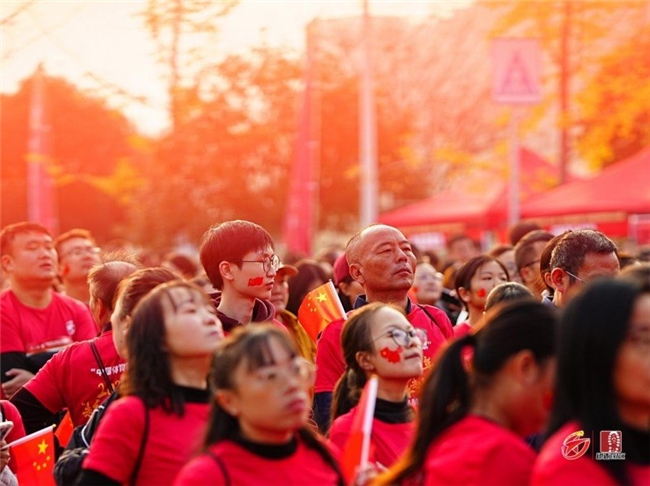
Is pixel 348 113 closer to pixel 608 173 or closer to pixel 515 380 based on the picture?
pixel 608 173

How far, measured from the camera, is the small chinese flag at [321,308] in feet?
22.1

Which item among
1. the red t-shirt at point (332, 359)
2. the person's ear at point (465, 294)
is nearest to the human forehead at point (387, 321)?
the red t-shirt at point (332, 359)

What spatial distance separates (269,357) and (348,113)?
30.2m

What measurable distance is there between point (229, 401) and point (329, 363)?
2122mm

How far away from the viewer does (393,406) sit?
4.68 m

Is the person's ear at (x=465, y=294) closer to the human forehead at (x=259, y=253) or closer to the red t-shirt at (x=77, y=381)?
the human forehead at (x=259, y=253)

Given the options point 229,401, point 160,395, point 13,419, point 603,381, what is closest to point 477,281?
point 13,419

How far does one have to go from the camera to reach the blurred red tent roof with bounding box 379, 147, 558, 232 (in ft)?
70.5

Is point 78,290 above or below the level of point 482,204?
above

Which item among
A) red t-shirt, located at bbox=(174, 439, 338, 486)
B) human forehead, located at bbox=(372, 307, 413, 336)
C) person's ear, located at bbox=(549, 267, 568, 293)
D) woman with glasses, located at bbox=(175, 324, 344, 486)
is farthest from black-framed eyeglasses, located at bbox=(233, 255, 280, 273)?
red t-shirt, located at bbox=(174, 439, 338, 486)

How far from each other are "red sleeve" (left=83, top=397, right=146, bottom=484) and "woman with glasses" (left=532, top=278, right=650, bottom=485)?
135 centimetres

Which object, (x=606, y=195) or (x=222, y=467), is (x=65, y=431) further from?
(x=606, y=195)

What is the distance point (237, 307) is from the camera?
602 cm

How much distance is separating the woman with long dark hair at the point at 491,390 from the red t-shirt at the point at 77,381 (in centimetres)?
245
